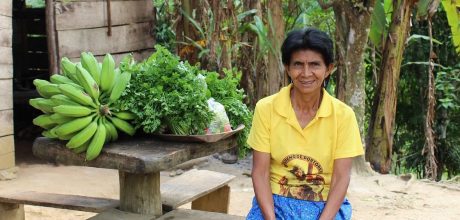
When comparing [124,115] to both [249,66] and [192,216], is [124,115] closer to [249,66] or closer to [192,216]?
[192,216]

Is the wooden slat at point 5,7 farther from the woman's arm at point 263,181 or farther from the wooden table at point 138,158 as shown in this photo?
the woman's arm at point 263,181

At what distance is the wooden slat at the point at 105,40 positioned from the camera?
5.99 meters

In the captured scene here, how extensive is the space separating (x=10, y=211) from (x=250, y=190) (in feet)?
8.70

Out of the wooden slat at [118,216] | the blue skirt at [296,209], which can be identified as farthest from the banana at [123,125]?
the blue skirt at [296,209]

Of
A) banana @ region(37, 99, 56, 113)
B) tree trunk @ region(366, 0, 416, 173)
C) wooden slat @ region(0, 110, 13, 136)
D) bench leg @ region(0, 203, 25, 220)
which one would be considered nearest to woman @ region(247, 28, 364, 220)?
banana @ region(37, 99, 56, 113)

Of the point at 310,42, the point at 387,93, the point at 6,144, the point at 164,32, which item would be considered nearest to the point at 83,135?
the point at 310,42

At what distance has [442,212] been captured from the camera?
5.18 m

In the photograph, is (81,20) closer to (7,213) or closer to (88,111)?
(7,213)

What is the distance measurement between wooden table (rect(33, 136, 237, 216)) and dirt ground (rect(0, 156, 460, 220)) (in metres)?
1.92

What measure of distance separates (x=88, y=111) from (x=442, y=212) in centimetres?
374

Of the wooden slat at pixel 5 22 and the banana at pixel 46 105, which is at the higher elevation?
the wooden slat at pixel 5 22

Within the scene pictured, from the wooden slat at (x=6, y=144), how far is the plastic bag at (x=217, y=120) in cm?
323

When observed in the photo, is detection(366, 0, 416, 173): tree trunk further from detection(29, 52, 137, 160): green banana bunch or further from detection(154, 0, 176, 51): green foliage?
detection(29, 52, 137, 160): green banana bunch

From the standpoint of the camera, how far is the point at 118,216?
9.29 feet
